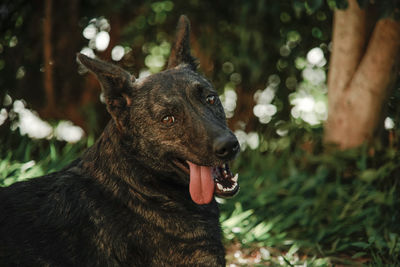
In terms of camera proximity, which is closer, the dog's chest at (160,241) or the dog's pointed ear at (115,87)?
the dog's chest at (160,241)

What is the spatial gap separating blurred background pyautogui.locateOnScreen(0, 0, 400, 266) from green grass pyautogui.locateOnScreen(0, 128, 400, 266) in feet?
0.04

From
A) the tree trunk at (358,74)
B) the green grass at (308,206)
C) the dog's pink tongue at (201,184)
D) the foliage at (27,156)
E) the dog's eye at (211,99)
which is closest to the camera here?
the dog's pink tongue at (201,184)

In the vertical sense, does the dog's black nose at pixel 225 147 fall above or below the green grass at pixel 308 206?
above

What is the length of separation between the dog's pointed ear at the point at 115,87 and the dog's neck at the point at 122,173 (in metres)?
0.11

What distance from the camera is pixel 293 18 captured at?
6.54 m

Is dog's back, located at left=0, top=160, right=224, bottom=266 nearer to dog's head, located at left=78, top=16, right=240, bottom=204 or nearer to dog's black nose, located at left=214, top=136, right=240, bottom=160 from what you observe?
dog's head, located at left=78, top=16, right=240, bottom=204

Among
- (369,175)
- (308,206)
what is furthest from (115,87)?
(369,175)

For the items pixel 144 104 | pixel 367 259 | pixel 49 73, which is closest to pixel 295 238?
pixel 367 259

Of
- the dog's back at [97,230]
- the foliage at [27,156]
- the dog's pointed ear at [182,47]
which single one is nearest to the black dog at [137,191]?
the dog's back at [97,230]

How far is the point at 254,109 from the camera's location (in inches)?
297

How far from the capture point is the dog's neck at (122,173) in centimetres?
306

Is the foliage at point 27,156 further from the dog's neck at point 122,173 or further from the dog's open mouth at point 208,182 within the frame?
the dog's open mouth at point 208,182

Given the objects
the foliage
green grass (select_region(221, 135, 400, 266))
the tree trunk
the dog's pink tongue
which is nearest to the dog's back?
the dog's pink tongue

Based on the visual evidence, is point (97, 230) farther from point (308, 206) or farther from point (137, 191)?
point (308, 206)
